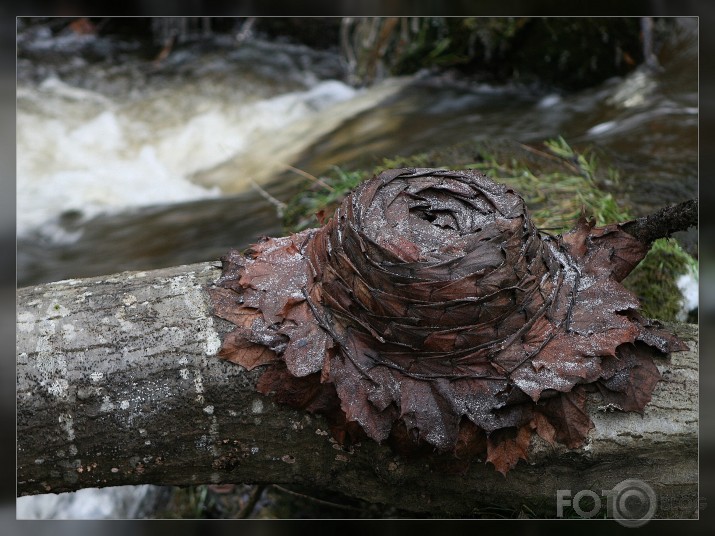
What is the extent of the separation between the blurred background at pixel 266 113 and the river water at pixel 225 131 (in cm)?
1

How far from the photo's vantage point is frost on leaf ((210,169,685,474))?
1162 mm

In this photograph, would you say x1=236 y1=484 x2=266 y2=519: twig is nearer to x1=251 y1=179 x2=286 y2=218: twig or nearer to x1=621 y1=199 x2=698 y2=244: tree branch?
x1=251 y1=179 x2=286 y2=218: twig

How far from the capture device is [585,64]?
134 inches

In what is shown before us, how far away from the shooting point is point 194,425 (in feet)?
4.37

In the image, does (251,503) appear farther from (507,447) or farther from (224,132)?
(224,132)

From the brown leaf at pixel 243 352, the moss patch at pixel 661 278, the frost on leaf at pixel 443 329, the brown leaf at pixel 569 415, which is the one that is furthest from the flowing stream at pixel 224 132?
the brown leaf at pixel 569 415

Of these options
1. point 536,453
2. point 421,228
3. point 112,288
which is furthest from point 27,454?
point 536,453

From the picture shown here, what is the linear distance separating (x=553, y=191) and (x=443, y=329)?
129 centimetres

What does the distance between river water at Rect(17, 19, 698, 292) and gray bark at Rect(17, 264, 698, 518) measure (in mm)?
1256

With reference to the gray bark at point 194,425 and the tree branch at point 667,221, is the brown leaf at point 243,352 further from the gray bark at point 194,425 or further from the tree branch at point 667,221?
the tree branch at point 667,221

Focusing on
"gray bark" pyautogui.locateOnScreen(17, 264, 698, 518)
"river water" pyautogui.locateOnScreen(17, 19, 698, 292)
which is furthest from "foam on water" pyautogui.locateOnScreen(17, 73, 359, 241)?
"gray bark" pyautogui.locateOnScreen(17, 264, 698, 518)

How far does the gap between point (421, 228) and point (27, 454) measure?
0.91m

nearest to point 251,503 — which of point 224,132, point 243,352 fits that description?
point 243,352

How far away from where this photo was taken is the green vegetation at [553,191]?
1990mm
